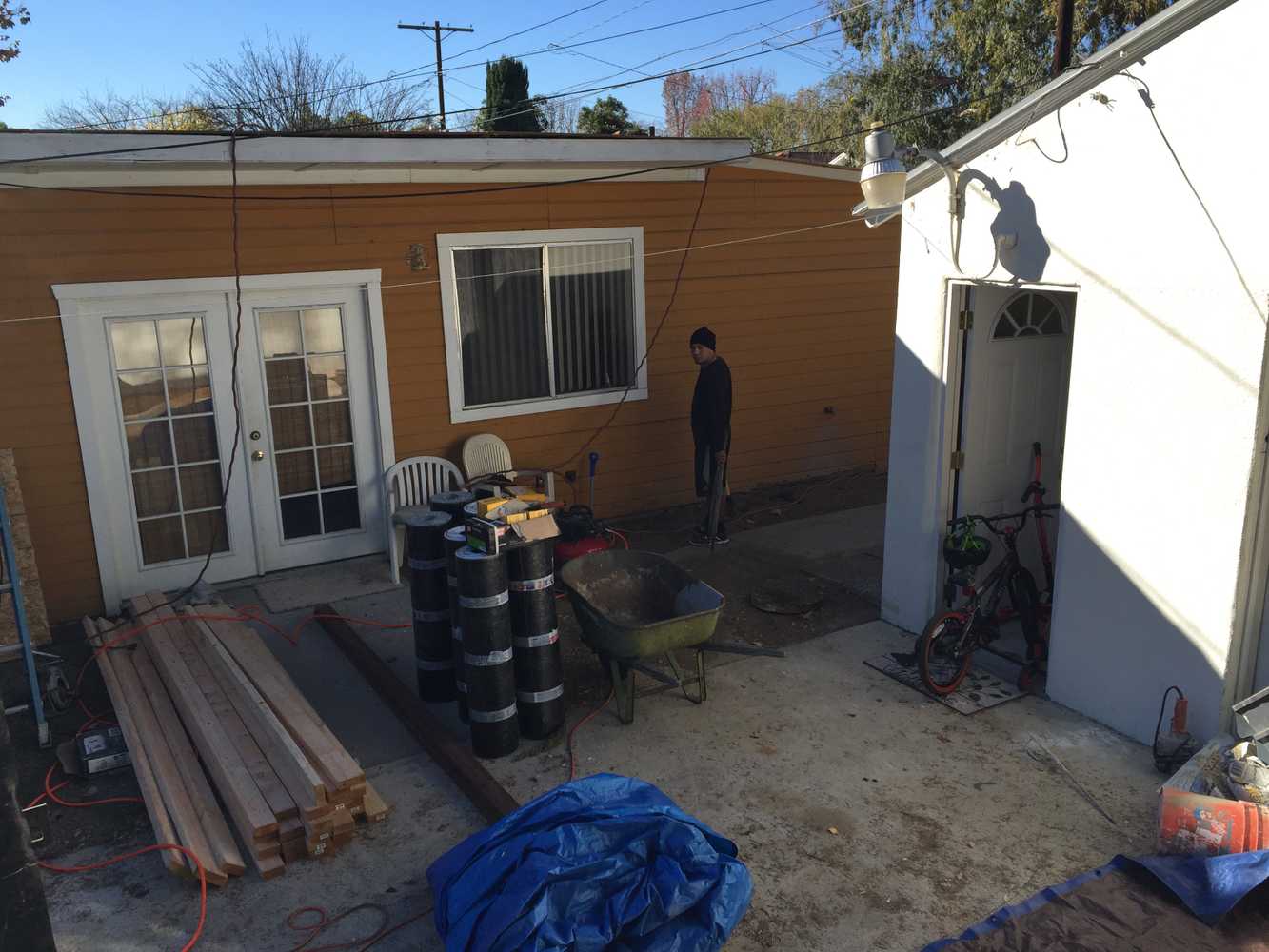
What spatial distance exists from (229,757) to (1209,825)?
14.2 ft

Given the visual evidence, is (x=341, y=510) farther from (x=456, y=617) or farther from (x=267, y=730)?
(x=267, y=730)

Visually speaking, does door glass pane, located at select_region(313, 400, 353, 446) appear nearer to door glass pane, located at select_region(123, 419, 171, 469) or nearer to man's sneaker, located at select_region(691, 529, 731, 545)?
door glass pane, located at select_region(123, 419, 171, 469)

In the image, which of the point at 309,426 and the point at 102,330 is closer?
the point at 102,330

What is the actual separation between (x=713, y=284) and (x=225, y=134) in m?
4.51

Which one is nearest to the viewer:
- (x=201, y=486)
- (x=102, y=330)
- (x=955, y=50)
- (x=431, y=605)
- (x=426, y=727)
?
(x=426, y=727)

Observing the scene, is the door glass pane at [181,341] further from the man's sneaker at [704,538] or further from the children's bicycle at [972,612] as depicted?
the children's bicycle at [972,612]

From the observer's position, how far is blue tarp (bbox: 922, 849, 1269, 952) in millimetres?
3805

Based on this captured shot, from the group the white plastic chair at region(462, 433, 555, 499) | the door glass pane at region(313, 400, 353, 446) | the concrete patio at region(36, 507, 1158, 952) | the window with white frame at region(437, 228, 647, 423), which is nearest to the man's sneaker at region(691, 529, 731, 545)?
the white plastic chair at region(462, 433, 555, 499)

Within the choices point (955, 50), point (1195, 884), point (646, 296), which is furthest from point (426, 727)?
point (955, 50)

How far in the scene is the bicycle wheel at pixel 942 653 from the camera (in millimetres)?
5555

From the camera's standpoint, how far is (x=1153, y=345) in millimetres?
4801

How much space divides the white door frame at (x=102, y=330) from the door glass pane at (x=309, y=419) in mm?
255

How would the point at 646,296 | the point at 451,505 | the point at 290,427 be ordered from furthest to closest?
the point at 646,296 < the point at 290,427 < the point at 451,505

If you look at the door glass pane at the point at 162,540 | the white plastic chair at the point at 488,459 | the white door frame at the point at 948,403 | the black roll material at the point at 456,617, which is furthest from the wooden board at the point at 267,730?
the white door frame at the point at 948,403
